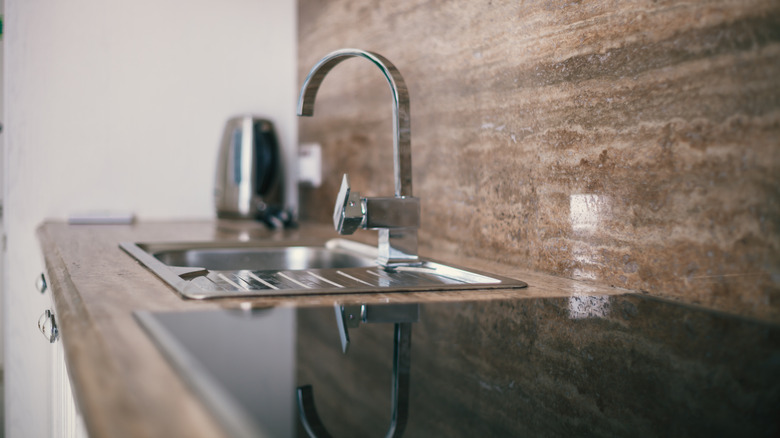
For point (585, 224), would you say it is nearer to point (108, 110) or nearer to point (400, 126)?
point (400, 126)

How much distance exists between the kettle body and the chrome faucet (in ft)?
3.06

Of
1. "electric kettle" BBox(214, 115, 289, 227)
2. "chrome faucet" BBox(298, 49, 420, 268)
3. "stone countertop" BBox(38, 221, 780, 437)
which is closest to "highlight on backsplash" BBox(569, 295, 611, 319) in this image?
"stone countertop" BBox(38, 221, 780, 437)

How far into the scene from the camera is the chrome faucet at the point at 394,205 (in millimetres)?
1035

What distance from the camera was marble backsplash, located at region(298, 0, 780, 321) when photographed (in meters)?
0.69

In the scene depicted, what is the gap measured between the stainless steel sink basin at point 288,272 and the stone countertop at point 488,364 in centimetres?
3

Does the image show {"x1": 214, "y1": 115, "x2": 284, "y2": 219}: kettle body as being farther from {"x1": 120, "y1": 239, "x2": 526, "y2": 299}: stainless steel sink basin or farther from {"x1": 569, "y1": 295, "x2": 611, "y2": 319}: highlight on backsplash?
{"x1": 569, "y1": 295, "x2": 611, "y2": 319}: highlight on backsplash

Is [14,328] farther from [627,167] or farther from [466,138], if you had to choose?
[627,167]

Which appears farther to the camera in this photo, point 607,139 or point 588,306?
point 607,139

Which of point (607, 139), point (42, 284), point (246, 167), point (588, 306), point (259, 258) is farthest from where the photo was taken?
point (246, 167)

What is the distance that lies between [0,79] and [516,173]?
195 cm

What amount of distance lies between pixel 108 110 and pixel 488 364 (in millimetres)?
1844

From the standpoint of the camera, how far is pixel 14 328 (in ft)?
6.72

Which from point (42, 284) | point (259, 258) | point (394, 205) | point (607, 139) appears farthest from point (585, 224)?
point (42, 284)

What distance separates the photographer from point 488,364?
541 mm
